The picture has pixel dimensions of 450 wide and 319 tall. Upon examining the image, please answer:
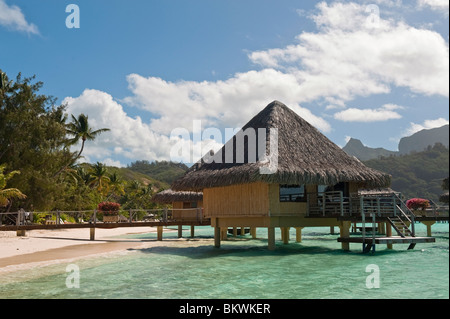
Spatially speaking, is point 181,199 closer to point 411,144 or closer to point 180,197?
point 180,197

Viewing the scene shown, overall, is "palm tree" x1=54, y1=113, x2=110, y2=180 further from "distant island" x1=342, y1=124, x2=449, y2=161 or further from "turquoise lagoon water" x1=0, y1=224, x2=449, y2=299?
"distant island" x1=342, y1=124, x2=449, y2=161

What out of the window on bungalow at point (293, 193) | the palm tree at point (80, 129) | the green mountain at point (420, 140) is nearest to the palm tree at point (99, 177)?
the palm tree at point (80, 129)

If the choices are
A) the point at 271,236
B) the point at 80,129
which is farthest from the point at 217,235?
the point at 80,129

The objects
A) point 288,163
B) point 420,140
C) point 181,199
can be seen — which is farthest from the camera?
point 420,140

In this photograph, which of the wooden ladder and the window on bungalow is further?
the window on bungalow

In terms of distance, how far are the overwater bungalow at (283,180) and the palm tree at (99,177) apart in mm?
32211

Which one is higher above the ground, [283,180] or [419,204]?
[283,180]

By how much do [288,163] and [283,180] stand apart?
812 millimetres

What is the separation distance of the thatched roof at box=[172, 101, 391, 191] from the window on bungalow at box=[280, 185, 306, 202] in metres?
1.44

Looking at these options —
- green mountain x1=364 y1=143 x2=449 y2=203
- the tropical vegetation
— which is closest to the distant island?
green mountain x1=364 y1=143 x2=449 y2=203

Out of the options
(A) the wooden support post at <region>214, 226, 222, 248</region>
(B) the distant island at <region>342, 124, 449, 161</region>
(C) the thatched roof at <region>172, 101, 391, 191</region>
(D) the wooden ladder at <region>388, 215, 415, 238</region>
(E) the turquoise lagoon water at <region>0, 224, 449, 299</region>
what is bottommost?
(E) the turquoise lagoon water at <region>0, 224, 449, 299</region>

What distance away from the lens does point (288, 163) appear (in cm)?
1515

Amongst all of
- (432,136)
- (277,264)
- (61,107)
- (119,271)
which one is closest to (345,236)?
(277,264)

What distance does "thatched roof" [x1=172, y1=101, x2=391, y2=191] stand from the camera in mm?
14891
